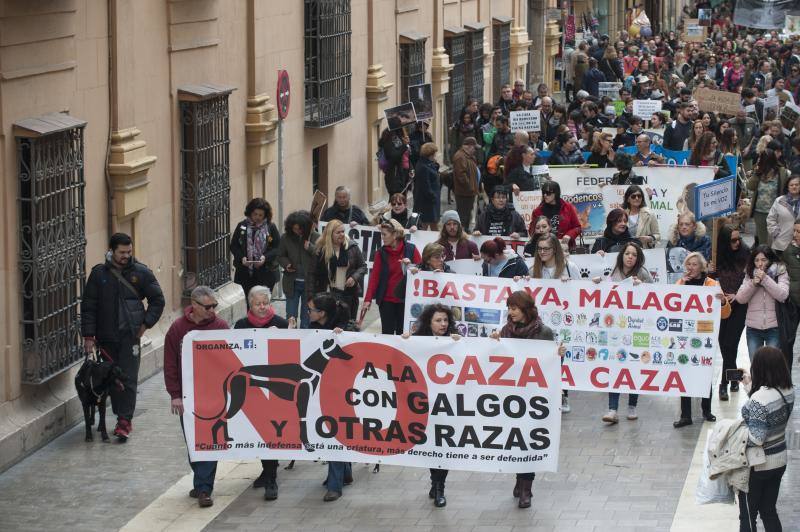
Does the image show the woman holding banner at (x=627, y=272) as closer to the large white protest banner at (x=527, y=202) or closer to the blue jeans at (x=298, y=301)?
the blue jeans at (x=298, y=301)

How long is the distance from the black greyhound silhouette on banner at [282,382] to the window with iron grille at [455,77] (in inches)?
767

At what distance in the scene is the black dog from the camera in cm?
1314

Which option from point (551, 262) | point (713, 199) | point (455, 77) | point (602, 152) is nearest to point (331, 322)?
point (551, 262)

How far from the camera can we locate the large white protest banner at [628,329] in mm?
13250

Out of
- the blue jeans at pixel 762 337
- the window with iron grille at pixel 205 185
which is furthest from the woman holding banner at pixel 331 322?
the window with iron grille at pixel 205 185

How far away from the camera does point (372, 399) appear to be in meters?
11.4

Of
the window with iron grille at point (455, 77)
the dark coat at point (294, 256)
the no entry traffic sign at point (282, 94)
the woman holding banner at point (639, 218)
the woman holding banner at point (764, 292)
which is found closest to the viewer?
the woman holding banner at point (764, 292)

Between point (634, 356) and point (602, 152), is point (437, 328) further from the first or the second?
Answer: point (602, 152)

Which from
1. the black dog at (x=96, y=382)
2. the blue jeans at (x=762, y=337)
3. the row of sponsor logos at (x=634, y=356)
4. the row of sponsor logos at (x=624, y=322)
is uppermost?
the row of sponsor logos at (x=624, y=322)

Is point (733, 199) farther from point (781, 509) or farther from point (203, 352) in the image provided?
point (203, 352)

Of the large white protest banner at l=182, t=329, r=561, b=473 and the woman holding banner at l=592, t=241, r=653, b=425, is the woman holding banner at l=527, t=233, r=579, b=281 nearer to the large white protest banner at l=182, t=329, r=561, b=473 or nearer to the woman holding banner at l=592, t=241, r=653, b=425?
the woman holding banner at l=592, t=241, r=653, b=425

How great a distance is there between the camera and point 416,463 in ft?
37.3

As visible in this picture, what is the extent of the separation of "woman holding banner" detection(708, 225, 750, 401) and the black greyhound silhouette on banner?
388 centimetres

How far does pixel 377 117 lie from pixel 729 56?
2415 centimetres
